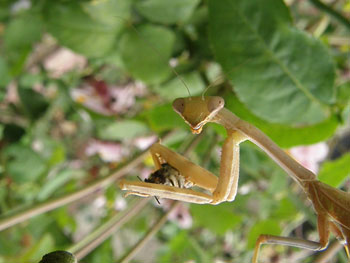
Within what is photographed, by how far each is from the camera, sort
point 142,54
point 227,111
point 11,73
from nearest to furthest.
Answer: point 227,111 < point 142,54 < point 11,73

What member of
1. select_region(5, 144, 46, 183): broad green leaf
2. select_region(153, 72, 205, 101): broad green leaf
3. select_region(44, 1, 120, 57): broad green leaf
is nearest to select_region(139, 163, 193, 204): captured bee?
select_region(153, 72, 205, 101): broad green leaf

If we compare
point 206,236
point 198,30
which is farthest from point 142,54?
point 206,236

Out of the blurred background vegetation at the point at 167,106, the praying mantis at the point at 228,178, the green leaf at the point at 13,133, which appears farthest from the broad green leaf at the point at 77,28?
the praying mantis at the point at 228,178

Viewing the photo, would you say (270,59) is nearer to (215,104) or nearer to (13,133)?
(215,104)

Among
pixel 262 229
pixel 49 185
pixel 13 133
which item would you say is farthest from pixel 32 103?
pixel 262 229

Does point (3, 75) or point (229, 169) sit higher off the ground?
point (229, 169)

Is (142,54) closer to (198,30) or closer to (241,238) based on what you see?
(198,30)
